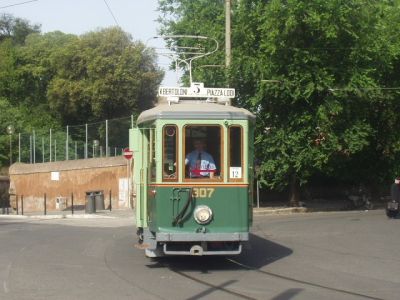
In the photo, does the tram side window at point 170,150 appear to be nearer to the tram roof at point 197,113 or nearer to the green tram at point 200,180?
the green tram at point 200,180

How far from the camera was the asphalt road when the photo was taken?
1096 centimetres

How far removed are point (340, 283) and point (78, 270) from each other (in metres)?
4.79

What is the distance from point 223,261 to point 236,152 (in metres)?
2.59

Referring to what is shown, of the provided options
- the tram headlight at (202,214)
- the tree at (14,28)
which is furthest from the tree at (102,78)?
the tram headlight at (202,214)

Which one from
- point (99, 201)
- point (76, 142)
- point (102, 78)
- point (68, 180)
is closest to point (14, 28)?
point (102, 78)

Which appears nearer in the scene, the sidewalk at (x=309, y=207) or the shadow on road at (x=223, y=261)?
the shadow on road at (x=223, y=261)

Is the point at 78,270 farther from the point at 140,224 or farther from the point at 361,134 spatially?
the point at 361,134

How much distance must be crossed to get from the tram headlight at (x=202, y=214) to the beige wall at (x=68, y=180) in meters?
25.0

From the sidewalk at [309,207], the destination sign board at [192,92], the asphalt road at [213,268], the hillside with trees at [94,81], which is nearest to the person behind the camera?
the asphalt road at [213,268]

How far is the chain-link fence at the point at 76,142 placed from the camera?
40.5m

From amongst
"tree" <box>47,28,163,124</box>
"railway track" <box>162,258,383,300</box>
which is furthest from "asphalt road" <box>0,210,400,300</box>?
"tree" <box>47,28,163,124</box>

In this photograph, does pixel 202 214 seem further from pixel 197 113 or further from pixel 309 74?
pixel 309 74

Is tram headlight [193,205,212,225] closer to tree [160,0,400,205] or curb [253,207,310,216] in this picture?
tree [160,0,400,205]

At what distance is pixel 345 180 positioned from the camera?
39.7 metres
